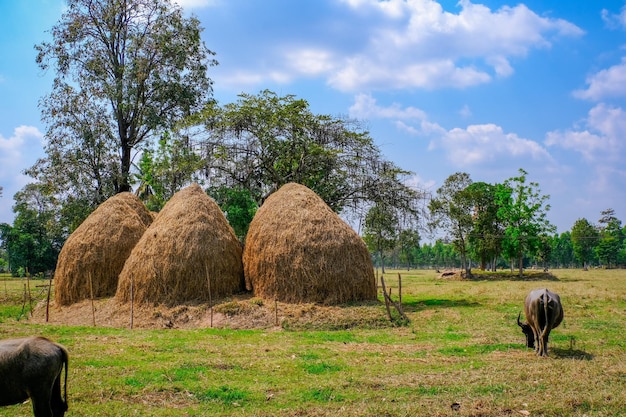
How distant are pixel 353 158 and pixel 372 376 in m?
15.9

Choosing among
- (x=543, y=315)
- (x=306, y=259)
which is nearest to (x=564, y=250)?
(x=306, y=259)

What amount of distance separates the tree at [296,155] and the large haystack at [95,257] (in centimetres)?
527

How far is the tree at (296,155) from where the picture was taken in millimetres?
23672

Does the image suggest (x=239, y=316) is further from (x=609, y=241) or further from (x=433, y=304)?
(x=609, y=241)

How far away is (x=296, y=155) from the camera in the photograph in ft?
80.3

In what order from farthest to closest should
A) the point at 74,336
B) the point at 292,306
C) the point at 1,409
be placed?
the point at 292,306 < the point at 74,336 < the point at 1,409

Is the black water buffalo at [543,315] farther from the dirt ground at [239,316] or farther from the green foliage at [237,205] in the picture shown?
the green foliage at [237,205]

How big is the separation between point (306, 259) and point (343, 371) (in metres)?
7.82

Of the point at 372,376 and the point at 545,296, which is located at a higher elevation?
the point at 545,296

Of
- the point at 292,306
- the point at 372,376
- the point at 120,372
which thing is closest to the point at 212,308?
the point at 292,306

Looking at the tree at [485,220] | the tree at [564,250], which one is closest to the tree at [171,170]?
the tree at [485,220]

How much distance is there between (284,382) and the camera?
848 centimetres

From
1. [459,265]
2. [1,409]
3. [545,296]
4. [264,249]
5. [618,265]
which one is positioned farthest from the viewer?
[459,265]

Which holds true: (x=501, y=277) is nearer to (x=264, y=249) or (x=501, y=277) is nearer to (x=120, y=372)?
(x=264, y=249)
